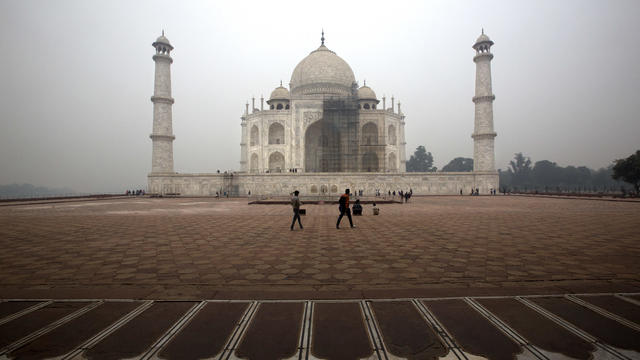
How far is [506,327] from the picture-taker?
2.04 meters

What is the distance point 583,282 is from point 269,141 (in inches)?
1287

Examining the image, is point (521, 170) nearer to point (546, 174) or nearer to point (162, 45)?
point (546, 174)

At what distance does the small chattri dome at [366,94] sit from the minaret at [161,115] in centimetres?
2063

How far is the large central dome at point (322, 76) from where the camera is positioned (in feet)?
119

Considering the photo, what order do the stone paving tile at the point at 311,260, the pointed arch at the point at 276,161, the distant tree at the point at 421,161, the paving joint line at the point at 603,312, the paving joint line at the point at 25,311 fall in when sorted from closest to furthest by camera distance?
1. the paving joint line at the point at 603,312
2. the paving joint line at the point at 25,311
3. the stone paving tile at the point at 311,260
4. the pointed arch at the point at 276,161
5. the distant tree at the point at 421,161

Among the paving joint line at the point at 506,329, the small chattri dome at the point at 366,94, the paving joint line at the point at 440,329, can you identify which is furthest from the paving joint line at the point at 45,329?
the small chattri dome at the point at 366,94

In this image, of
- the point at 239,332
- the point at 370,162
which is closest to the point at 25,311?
the point at 239,332

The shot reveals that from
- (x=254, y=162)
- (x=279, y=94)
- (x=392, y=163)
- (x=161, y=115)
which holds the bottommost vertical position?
(x=392, y=163)

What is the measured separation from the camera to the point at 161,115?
28125 millimetres

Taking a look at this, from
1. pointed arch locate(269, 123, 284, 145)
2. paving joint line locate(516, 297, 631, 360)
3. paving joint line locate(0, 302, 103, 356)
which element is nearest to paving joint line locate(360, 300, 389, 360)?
paving joint line locate(516, 297, 631, 360)

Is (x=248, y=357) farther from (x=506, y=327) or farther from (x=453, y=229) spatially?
(x=453, y=229)

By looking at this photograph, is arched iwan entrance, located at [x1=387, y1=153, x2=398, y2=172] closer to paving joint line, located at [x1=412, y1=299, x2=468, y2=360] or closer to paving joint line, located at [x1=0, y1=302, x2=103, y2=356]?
paving joint line, located at [x1=412, y1=299, x2=468, y2=360]

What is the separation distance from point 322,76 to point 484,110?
1755cm

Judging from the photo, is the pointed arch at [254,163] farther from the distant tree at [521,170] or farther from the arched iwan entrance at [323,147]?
the distant tree at [521,170]
